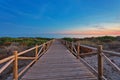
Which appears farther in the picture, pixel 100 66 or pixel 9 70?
pixel 9 70

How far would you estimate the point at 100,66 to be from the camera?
631cm

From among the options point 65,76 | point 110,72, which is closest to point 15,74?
point 65,76

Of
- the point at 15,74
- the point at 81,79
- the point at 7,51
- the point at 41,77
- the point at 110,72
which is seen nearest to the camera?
the point at 15,74

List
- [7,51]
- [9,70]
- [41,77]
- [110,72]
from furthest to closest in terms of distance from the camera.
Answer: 1. [7,51]
2. [9,70]
3. [110,72]
4. [41,77]

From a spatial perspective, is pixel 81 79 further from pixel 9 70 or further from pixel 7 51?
pixel 7 51

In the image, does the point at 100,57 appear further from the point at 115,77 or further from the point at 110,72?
the point at 110,72

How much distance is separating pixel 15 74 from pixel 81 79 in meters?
2.12

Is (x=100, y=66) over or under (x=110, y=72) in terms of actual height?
over

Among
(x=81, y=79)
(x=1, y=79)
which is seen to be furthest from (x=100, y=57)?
(x=1, y=79)

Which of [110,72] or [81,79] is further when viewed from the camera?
[110,72]

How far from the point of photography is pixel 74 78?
6.78 metres

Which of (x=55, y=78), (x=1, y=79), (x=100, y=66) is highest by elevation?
(x=100, y=66)

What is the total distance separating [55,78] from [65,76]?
1.37 feet

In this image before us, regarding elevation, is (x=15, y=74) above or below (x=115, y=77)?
above
